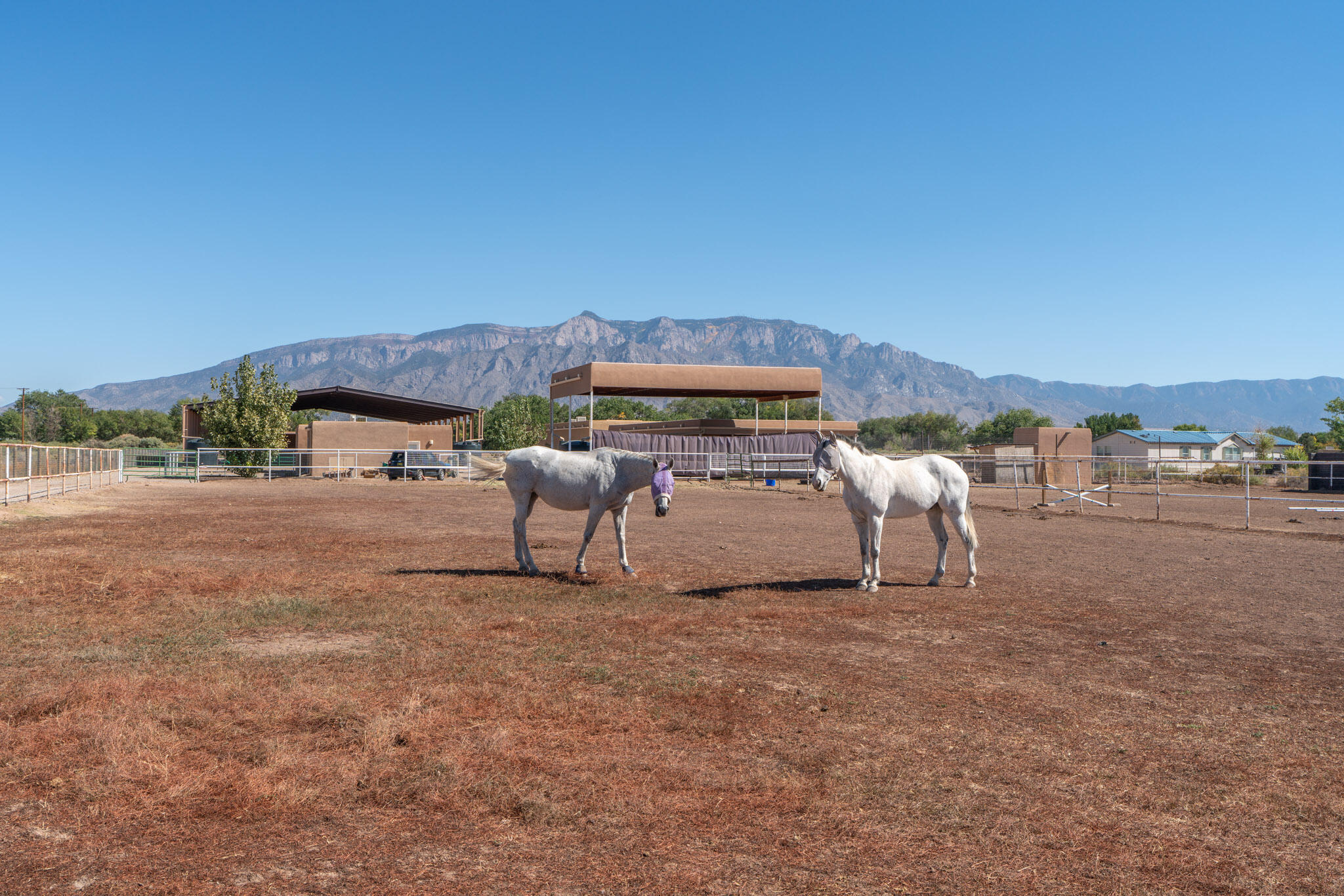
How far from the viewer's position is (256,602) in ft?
32.0

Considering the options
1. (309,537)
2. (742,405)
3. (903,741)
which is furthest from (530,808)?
(742,405)

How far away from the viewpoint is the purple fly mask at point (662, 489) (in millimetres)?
11641

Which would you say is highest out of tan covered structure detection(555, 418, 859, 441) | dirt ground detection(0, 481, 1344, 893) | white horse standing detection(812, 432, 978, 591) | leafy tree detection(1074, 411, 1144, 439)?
leafy tree detection(1074, 411, 1144, 439)

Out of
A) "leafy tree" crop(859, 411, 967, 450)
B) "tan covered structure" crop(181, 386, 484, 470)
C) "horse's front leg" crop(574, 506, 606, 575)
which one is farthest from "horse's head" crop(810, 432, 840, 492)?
"leafy tree" crop(859, 411, 967, 450)

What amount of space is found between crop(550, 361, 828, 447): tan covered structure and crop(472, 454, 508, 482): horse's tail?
11.9ft

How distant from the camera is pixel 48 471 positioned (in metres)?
29.6

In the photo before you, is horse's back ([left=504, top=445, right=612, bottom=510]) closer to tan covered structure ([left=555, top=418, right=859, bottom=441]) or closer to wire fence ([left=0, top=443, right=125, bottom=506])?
wire fence ([left=0, top=443, right=125, bottom=506])

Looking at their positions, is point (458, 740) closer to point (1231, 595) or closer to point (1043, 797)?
point (1043, 797)

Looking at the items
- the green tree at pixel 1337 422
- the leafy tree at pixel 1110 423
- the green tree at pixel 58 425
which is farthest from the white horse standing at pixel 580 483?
the leafy tree at pixel 1110 423

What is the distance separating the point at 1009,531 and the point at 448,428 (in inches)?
2015

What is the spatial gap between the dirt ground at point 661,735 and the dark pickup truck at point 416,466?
30973 millimetres

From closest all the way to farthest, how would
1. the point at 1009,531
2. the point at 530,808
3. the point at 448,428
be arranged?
the point at 530,808 → the point at 1009,531 → the point at 448,428

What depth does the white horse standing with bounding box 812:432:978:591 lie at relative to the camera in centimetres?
1130

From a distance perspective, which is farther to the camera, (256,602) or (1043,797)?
(256,602)
